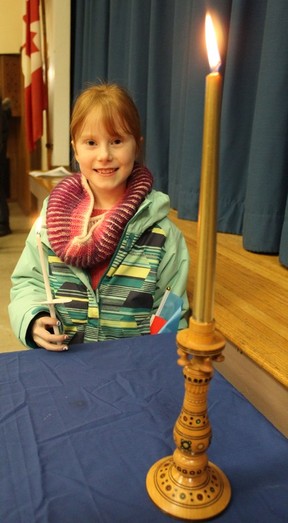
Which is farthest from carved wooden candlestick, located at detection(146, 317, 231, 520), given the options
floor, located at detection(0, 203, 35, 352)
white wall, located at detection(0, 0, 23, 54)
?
white wall, located at detection(0, 0, 23, 54)

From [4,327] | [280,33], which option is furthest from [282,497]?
[4,327]

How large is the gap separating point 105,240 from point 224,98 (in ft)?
2.38

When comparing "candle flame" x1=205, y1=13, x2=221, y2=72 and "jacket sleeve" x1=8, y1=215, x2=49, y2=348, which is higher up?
"candle flame" x1=205, y1=13, x2=221, y2=72

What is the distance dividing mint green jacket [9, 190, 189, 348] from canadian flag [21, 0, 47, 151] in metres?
2.82

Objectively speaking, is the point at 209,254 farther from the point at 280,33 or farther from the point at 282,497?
the point at 280,33

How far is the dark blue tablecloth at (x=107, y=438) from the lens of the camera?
48 cm

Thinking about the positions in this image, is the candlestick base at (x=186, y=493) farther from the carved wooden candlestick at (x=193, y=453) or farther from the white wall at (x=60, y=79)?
the white wall at (x=60, y=79)

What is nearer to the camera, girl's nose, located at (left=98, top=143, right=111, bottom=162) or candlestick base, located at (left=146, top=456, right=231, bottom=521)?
candlestick base, located at (left=146, top=456, right=231, bottom=521)

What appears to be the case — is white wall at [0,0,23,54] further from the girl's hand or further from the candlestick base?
the candlestick base

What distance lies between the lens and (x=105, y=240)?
3.17ft

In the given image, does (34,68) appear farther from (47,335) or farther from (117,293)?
(47,335)

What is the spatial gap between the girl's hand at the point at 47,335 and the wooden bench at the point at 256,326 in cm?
28

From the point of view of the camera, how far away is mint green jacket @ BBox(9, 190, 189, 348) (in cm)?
98

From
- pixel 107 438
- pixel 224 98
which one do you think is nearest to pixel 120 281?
pixel 107 438
